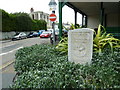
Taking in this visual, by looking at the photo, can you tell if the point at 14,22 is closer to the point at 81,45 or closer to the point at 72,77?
the point at 81,45

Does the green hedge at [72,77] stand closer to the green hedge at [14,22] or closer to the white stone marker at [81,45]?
the white stone marker at [81,45]

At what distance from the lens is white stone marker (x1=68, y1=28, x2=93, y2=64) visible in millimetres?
3074

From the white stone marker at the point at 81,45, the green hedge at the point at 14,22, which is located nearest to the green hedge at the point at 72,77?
the white stone marker at the point at 81,45

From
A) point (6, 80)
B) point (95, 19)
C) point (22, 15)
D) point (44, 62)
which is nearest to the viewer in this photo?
point (44, 62)

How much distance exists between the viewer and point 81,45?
122 inches

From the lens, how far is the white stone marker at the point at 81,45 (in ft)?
10.1

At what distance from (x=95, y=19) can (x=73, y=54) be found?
15669 millimetres

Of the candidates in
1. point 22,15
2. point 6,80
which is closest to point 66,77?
point 6,80

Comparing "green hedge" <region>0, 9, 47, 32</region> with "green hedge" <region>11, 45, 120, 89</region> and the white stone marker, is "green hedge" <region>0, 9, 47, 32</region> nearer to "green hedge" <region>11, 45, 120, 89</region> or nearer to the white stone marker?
the white stone marker

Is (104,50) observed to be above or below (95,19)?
below

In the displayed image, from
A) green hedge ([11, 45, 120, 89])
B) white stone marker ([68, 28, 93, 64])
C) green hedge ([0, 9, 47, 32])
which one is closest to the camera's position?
green hedge ([11, 45, 120, 89])

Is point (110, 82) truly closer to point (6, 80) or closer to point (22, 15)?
point (6, 80)

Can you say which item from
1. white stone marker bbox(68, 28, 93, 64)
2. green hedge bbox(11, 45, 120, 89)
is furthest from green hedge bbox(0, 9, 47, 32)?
green hedge bbox(11, 45, 120, 89)

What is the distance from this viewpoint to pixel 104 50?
3684mm
